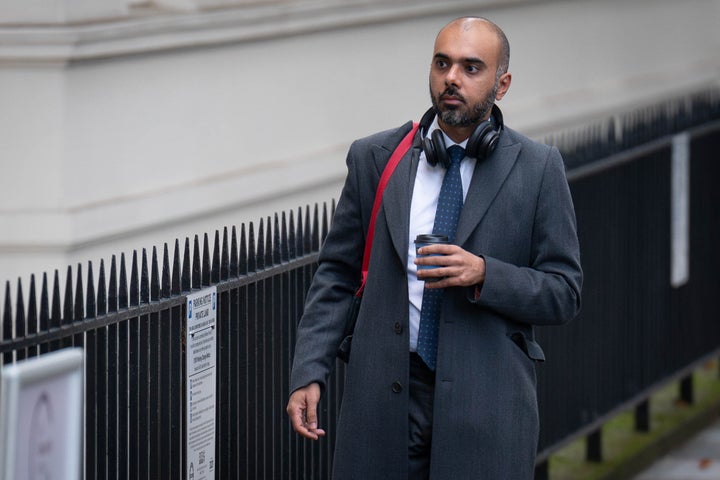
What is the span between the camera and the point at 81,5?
9055mm

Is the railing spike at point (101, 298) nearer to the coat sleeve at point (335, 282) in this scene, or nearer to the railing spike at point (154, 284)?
the railing spike at point (154, 284)

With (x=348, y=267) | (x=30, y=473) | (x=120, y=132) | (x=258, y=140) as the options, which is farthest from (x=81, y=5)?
Result: (x=30, y=473)

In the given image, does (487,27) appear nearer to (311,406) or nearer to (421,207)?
(421,207)

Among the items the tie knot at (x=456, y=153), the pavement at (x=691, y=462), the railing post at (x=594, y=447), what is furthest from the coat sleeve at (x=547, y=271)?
the pavement at (x=691, y=462)

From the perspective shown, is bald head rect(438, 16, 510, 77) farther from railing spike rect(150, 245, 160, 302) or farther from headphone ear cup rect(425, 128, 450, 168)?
railing spike rect(150, 245, 160, 302)

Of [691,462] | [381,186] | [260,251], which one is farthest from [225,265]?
[691,462]

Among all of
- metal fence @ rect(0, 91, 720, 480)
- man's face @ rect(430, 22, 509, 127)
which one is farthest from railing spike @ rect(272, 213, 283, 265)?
man's face @ rect(430, 22, 509, 127)

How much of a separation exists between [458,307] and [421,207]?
294mm

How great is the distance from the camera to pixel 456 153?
4.55 meters

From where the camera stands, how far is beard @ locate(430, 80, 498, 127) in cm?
439

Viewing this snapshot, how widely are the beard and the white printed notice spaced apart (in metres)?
1.08

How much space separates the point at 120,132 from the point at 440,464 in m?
5.16

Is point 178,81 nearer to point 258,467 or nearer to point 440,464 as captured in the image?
point 258,467

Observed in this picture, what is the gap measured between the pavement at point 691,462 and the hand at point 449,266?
4.46 metres
